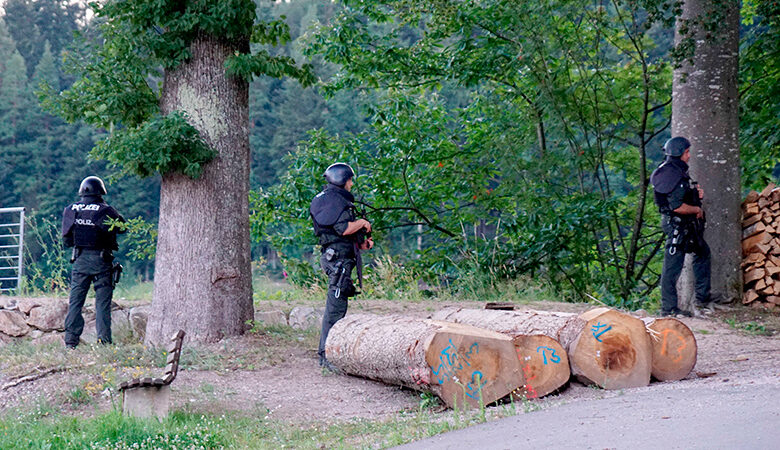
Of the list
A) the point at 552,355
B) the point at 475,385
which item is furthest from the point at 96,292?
the point at 552,355

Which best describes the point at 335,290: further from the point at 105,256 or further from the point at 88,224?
the point at 88,224

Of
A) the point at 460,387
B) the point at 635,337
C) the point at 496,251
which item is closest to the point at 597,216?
the point at 496,251

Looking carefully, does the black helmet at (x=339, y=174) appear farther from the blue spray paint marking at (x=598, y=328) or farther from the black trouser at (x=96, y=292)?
the black trouser at (x=96, y=292)

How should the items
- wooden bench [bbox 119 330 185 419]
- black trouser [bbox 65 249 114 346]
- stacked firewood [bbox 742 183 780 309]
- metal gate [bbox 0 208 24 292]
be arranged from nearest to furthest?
1. wooden bench [bbox 119 330 185 419]
2. black trouser [bbox 65 249 114 346]
3. stacked firewood [bbox 742 183 780 309]
4. metal gate [bbox 0 208 24 292]

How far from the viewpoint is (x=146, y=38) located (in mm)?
8891

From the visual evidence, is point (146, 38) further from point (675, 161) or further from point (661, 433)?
point (661, 433)

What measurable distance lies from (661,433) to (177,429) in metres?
3.24

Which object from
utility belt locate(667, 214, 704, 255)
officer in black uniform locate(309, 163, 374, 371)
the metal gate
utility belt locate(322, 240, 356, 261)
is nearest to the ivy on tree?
officer in black uniform locate(309, 163, 374, 371)

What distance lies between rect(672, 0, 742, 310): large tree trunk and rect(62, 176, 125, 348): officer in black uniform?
23.2ft

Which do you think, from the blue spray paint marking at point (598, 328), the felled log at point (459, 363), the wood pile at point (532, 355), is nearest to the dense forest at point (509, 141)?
the wood pile at point (532, 355)

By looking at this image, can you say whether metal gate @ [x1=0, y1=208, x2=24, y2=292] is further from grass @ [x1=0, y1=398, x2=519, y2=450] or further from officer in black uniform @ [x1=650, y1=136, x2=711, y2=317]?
officer in black uniform @ [x1=650, y1=136, x2=711, y2=317]

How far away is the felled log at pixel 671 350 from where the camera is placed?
6613 millimetres

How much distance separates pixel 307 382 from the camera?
769 cm

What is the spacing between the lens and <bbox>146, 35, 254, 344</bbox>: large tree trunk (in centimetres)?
883
